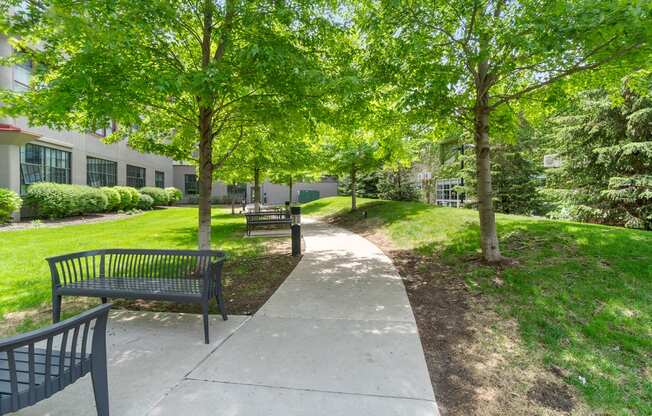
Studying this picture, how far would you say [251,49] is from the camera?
424 centimetres

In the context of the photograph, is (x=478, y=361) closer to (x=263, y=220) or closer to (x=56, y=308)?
(x=56, y=308)

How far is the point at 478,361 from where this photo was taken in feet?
11.8

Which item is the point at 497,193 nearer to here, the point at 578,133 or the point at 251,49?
the point at 578,133

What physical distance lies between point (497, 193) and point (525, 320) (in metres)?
15.0

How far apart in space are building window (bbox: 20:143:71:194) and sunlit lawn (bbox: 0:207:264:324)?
5.98 meters

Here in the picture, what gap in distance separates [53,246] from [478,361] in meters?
11.5

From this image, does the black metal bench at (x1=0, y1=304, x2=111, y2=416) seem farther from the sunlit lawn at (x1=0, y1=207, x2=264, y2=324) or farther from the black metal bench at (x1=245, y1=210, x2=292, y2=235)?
the black metal bench at (x1=245, y1=210, x2=292, y2=235)

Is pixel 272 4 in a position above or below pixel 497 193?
above

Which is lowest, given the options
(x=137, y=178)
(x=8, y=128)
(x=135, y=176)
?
(x=137, y=178)

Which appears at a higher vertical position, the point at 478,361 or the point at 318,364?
the point at 318,364

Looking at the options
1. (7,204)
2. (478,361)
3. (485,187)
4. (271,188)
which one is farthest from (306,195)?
(478,361)

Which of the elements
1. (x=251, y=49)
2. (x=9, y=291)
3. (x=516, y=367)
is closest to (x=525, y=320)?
(x=516, y=367)

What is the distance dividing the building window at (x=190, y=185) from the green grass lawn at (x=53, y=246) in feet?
78.5

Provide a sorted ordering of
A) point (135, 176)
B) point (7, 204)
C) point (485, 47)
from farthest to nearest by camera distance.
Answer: point (135, 176), point (7, 204), point (485, 47)
